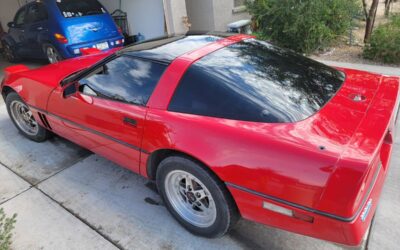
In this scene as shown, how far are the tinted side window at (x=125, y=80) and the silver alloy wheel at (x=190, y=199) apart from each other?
642mm

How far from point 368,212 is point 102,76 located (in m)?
2.30

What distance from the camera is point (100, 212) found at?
275 centimetres

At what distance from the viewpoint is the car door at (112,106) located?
97.7 inches

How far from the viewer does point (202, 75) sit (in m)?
2.28

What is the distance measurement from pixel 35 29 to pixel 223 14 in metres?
4.83

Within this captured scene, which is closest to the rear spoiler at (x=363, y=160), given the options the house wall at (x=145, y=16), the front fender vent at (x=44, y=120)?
the front fender vent at (x=44, y=120)

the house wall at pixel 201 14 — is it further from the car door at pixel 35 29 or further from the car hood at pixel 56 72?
the car hood at pixel 56 72

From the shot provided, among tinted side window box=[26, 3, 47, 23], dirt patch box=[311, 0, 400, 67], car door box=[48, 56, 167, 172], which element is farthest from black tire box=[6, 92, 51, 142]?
dirt patch box=[311, 0, 400, 67]

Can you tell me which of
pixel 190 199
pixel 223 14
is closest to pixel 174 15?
pixel 223 14

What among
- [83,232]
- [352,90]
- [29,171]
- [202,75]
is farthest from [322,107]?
[29,171]

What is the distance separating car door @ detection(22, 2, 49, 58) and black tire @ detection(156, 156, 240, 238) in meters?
6.07

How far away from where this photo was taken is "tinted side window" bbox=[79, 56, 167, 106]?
247cm

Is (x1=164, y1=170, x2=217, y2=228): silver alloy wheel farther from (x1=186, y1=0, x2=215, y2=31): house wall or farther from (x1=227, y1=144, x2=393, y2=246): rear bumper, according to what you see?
(x1=186, y1=0, x2=215, y2=31): house wall

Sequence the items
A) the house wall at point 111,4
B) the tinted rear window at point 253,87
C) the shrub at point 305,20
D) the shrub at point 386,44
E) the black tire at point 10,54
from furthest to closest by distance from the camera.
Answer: the house wall at point 111,4, the black tire at point 10,54, the shrub at point 305,20, the shrub at point 386,44, the tinted rear window at point 253,87
